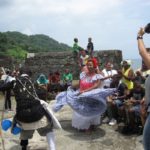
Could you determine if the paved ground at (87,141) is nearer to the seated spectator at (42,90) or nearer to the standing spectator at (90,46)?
the seated spectator at (42,90)

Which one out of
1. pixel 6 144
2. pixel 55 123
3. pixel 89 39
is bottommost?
pixel 6 144

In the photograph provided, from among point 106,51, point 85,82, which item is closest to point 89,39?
point 106,51

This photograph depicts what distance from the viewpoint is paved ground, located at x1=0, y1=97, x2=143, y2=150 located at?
8.02 m

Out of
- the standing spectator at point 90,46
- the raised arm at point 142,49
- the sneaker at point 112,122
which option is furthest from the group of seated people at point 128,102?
the standing spectator at point 90,46

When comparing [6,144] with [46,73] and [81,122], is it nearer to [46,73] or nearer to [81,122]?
[81,122]

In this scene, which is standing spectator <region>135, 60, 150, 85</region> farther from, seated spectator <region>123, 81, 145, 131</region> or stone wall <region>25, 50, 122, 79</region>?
stone wall <region>25, 50, 122, 79</region>

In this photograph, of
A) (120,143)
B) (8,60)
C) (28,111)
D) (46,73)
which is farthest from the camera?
(8,60)

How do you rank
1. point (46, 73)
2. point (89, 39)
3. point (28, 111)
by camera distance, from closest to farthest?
point (28, 111) < point (89, 39) < point (46, 73)

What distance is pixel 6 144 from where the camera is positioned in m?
8.56

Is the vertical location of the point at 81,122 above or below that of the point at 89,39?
below

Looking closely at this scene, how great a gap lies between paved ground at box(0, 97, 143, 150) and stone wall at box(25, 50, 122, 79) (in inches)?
466

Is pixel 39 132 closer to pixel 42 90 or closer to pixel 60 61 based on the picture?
pixel 42 90

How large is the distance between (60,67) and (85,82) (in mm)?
12759

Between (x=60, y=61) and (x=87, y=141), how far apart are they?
14.1 m
